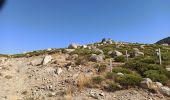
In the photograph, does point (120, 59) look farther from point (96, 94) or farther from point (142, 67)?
point (96, 94)

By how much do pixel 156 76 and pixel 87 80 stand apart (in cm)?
509

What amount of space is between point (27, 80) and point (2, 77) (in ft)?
8.06

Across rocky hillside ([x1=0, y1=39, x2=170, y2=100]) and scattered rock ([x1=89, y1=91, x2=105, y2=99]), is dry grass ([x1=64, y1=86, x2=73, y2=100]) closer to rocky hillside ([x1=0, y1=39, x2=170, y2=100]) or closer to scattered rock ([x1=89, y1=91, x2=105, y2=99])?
rocky hillside ([x1=0, y1=39, x2=170, y2=100])

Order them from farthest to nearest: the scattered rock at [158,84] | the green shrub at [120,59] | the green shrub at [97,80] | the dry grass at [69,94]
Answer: the green shrub at [120,59], the green shrub at [97,80], the scattered rock at [158,84], the dry grass at [69,94]

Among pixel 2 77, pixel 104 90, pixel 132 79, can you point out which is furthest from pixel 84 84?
pixel 2 77

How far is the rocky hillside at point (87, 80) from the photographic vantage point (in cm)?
2236

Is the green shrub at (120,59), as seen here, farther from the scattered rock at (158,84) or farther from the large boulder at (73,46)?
the large boulder at (73,46)

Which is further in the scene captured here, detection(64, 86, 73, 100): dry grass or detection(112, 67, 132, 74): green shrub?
detection(112, 67, 132, 74): green shrub

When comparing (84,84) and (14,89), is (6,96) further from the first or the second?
(84,84)

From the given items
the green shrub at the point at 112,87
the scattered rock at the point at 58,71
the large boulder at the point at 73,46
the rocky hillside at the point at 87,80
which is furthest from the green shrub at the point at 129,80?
the large boulder at the point at 73,46

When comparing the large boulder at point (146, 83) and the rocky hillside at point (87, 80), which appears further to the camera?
the large boulder at point (146, 83)

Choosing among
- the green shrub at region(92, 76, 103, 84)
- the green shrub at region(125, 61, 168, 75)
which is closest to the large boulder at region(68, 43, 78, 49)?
the green shrub at region(125, 61, 168, 75)

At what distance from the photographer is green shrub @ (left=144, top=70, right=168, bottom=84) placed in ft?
80.7

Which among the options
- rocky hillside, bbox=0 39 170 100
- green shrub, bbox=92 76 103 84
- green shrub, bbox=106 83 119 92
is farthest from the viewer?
green shrub, bbox=92 76 103 84
